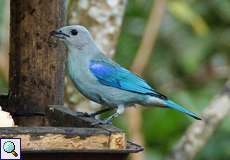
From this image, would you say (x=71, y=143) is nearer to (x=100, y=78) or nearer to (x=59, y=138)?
(x=59, y=138)

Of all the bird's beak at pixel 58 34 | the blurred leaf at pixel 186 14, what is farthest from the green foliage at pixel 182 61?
the bird's beak at pixel 58 34

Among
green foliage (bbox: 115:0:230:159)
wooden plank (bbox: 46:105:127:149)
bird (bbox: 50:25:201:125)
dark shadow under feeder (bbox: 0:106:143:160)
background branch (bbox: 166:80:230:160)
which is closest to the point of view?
dark shadow under feeder (bbox: 0:106:143:160)

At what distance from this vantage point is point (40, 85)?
5.84 meters

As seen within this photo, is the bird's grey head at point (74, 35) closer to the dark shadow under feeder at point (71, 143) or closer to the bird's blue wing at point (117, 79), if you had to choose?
the bird's blue wing at point (117, 79)

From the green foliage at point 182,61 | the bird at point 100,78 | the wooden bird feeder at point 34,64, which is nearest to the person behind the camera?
the bird at point 100,78

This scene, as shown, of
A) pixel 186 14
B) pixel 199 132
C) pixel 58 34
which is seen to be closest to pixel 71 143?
pixel 58 34

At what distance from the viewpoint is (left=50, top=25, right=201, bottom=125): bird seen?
5410 mm

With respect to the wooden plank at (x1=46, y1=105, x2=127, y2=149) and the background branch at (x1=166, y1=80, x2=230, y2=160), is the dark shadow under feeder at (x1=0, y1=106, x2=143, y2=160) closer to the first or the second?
the wooden plank at (x1=46, y1=105, x2=127, y2=149)

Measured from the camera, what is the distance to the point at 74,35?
551 cm

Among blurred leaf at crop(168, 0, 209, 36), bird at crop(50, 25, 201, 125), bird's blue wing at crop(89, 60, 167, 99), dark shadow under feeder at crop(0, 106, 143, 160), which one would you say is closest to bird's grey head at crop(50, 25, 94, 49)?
bird at crop(50, 25, 201, 125)

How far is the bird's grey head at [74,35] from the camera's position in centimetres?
544

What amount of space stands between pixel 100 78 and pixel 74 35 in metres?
0.34

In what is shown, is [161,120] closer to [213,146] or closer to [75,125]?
[213,146]

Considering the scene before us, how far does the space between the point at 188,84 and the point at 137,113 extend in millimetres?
2378
